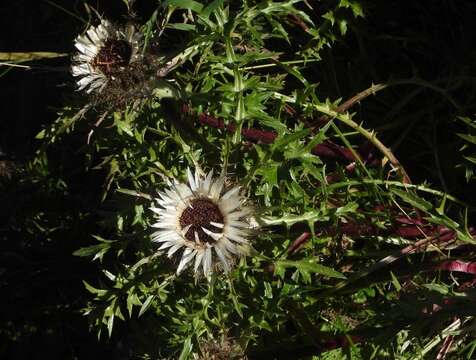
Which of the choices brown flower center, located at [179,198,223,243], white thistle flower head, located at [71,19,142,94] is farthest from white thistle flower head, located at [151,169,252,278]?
white thistle flower head, located at [71,19,142,94]

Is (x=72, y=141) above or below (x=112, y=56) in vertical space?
below

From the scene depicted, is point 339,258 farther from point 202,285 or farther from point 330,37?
point 330,37

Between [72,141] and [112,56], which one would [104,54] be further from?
[72,141]

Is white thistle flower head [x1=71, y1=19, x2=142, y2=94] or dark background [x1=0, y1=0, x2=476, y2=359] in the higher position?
white thistle flower head [x1=71, y1=19, x2=142, y2=94]

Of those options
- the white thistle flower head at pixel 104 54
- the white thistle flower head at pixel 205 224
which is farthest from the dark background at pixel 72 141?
the white thistle flower head at pixel 205 224

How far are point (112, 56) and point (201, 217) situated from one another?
1.45 feet

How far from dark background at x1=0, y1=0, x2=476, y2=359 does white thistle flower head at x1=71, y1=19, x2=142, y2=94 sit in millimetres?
389

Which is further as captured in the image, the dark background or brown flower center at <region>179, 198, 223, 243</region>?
the dark background

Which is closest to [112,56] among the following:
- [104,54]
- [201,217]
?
[104,54]

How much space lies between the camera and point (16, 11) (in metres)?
2.68

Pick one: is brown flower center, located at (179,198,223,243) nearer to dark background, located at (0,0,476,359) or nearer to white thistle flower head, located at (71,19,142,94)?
white thistle flower head, located at (71,19,142,94)

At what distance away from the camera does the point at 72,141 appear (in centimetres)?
256

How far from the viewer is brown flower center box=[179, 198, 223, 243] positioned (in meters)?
1.44

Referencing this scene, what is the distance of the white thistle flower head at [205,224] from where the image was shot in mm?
1416
